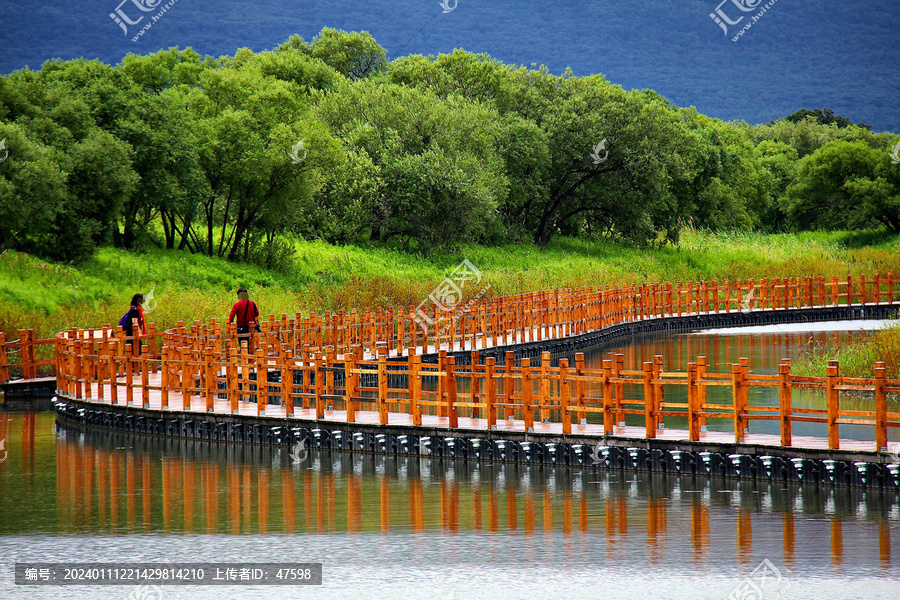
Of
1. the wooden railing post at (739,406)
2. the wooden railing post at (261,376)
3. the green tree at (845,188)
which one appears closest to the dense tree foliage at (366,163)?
the green tree at (845,188)

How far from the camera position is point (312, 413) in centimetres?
2041

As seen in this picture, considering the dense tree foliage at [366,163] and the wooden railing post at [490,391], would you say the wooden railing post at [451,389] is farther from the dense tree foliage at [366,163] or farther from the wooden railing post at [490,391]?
the dense tree foliage at [366,163]

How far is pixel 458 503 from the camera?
14914 mm

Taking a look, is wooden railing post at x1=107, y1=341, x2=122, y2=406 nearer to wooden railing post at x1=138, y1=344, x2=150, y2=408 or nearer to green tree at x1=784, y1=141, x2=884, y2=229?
wooden railing post at x1=138, y1=344, x2=150, y2=408

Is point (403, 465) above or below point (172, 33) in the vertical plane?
below

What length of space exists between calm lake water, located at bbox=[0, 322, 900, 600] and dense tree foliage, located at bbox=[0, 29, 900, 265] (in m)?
17.8

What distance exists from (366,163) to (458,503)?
1354 inches

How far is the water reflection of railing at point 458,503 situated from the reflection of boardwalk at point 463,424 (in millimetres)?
612

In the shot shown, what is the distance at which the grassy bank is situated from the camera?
31.4 metres

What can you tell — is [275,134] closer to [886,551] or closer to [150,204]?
[150,204]

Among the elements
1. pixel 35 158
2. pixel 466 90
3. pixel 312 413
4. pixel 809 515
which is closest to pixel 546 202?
pixel 466 90

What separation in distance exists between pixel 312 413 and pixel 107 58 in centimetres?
16906

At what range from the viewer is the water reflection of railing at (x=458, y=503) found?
42.7ft

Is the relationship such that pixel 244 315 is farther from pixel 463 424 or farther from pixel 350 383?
pixel 463 424
